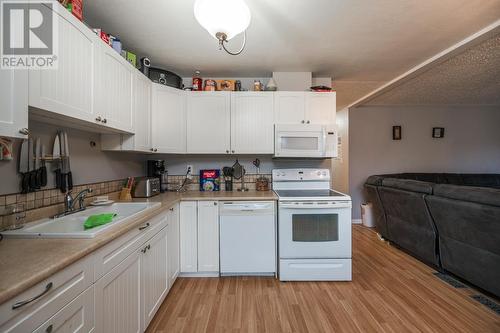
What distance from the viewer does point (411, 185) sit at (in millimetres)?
2514

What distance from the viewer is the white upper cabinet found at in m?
2.56

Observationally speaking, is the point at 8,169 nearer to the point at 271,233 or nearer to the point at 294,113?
the point at 271,233

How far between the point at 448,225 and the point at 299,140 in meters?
1.69

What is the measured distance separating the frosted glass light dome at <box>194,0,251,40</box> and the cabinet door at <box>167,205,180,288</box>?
159cm

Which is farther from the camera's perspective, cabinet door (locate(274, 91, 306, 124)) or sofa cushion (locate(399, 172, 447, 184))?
sofa cushion (locate(399, 172, 447, 184))

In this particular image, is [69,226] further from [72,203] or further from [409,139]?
[409,139]

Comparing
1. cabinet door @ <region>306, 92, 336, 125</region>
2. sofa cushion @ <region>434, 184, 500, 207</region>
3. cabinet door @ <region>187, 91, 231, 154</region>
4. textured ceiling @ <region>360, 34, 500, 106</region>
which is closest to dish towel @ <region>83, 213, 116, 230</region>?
cabinet door @ <region>187, 91, 231, 154</region>

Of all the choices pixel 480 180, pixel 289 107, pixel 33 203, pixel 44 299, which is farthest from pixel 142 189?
pixel 480 180

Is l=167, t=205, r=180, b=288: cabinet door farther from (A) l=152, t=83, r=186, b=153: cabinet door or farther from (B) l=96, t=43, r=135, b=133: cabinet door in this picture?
(B) l=96, t=43, r=135, b=133: cabinet door

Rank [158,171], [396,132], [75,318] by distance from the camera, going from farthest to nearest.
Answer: [396,132], [158,171], [75,318]

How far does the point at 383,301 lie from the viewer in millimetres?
1884

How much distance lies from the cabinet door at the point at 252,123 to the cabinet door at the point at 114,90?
1110 millimetres

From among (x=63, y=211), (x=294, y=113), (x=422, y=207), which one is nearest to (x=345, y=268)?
(x=422, y=207)

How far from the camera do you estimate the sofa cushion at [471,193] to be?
1.68 metres
